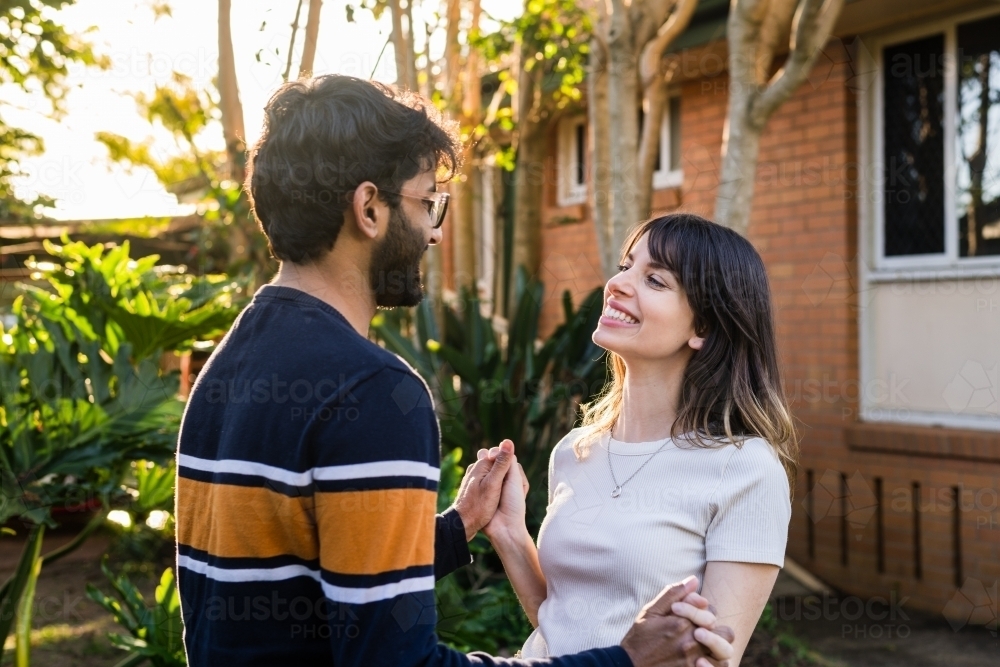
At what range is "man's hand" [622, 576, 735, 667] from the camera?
5.83ft

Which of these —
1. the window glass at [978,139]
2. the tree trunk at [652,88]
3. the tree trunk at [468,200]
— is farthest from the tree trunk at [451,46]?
the window glass at [978,139]

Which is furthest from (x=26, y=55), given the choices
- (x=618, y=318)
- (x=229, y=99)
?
(x=618, y=318)

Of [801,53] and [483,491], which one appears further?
[801,53]

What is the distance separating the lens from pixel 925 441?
21.9ft

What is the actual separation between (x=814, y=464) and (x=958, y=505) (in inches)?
44.4

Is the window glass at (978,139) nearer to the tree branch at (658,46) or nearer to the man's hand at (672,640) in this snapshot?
the tree branch at (658,46)

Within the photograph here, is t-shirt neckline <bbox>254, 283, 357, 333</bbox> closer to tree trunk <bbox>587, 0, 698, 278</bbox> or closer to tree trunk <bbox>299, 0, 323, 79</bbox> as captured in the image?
tree trunk <bbox>587, 0, 698, 278</bbox>

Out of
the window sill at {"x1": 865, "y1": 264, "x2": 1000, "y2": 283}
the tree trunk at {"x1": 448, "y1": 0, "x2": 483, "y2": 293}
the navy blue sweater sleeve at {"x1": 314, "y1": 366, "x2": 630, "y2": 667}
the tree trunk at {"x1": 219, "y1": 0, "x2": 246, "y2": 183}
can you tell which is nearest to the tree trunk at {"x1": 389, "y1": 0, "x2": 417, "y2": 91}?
the tree trunk at {"x1": 219, "y1": 0, "x2": 246, "y2": 183}

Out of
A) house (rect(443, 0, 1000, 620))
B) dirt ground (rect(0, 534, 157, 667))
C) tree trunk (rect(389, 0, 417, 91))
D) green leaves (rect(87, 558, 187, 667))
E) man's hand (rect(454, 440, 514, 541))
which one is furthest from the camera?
house (rect(443, 0, 1000, 620))

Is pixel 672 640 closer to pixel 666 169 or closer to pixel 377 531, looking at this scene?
pixel 377 531

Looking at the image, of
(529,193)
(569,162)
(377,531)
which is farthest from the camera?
(569,162)

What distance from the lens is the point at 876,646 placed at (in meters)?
6.09

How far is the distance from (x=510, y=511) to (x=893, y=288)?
560cm

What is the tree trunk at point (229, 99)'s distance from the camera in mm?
6277
